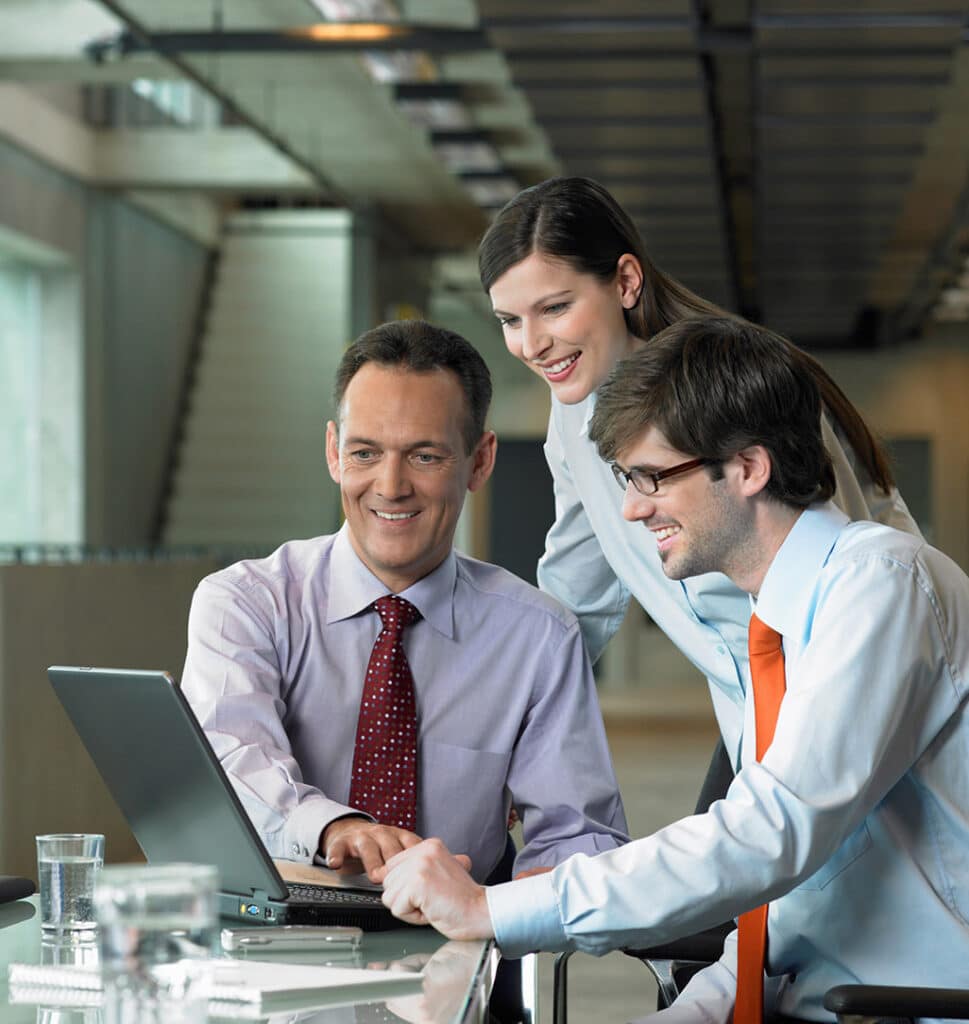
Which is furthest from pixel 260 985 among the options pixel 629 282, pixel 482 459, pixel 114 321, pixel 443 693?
pixel 114 321

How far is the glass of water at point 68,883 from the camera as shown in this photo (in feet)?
5.83

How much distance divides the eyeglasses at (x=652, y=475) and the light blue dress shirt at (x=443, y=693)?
535 mm

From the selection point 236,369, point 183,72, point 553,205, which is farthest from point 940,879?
point 236,369

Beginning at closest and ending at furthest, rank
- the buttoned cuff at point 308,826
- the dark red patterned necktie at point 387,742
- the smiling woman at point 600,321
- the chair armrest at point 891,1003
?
1. the chair armrest at point 891,1003
2. the buttoned cuff at point 308,826
3. the dark red patterned necktie at point 387,742
4. the smiling woman at point 600,321

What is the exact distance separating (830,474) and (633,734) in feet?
32.2

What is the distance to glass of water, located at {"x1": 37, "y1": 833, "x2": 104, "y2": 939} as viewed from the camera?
1778 millimetres

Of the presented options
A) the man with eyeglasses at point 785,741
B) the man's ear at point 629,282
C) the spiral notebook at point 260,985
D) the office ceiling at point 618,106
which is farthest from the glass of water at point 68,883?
the office ceiling at point 618,106

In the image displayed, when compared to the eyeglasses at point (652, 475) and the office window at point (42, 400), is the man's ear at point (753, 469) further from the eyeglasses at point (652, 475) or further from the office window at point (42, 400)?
the office window at point (42, 400)

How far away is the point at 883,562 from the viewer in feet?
5.59

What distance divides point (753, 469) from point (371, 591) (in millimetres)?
705

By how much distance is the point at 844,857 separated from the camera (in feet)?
5.77

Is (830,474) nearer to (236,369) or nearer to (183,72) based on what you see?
(183,72)

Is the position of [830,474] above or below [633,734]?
above

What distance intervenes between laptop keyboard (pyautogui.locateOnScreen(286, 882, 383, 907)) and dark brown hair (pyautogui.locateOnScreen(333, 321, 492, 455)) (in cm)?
74
